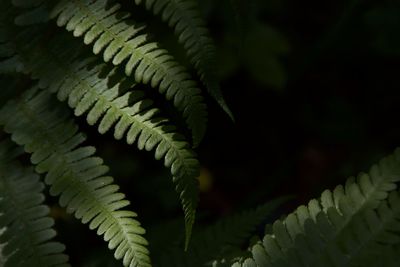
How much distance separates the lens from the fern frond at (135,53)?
1587mm

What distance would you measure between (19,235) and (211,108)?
5.73 feet

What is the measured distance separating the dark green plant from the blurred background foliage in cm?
118

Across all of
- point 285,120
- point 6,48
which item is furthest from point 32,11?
point 285,120

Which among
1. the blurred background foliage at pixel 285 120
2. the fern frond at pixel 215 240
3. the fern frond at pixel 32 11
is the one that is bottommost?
the blurred background foliage at pixel 285 120

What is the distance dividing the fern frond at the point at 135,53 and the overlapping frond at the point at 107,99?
0.17 feet

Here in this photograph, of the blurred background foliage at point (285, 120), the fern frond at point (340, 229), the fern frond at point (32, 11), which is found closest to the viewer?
the fern frond at point (340, 229)

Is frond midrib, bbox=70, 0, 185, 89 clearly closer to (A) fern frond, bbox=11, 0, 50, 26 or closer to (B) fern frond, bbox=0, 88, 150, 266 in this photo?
(A) fern frond, bbox=11, 0, 50, 26

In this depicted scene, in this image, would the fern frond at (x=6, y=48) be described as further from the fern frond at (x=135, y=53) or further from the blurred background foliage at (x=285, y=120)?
the blurred background foliage at (x=285, y=120)

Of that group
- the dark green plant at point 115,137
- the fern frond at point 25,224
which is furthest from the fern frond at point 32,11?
the fern frond at point 25,224

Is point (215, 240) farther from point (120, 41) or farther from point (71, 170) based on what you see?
point (120, 41)

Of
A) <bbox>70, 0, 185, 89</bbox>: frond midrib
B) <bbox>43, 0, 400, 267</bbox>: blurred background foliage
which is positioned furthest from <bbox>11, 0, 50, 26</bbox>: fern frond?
<bbox>43, 0, 400, 267</bbox>: blurred background foliage

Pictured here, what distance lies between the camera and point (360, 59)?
3.55 m

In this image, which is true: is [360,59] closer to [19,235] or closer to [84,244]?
[84,244]

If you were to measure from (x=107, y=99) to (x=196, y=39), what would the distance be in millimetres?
257
